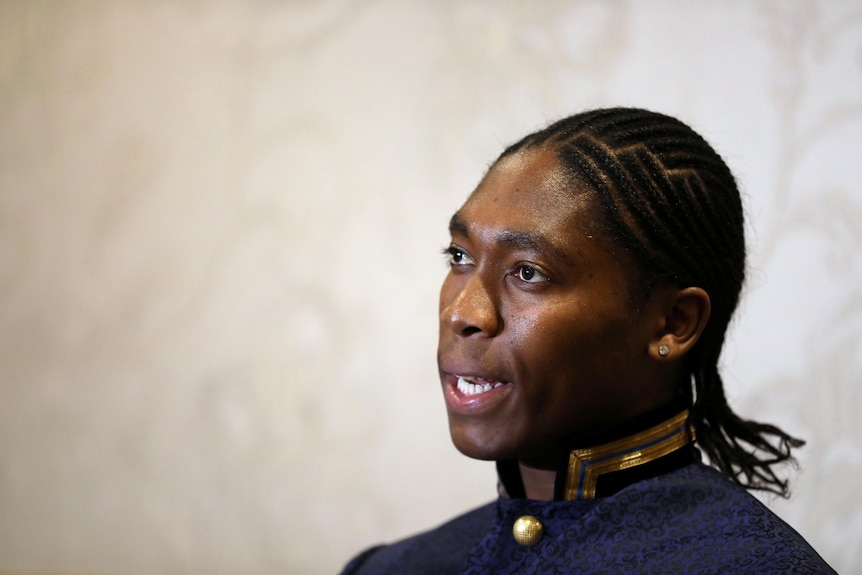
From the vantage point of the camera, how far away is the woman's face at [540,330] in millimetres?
1189

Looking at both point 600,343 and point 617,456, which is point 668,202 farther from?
point 617,456

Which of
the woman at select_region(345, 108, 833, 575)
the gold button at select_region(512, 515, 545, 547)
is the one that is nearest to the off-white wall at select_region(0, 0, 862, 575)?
the woman at select_region(345, 108, 833, 575)

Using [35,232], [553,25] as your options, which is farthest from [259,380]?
[553,25]

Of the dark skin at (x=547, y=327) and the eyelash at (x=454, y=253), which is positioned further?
the eyelash at (x=454, y=253)

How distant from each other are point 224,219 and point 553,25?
3.05ft

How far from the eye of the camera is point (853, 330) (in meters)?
2.03

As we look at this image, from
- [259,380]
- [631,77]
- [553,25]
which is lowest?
[259,380]

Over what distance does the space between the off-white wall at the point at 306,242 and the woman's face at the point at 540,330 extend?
0.94 metres

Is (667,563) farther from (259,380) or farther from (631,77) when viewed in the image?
(259,380)

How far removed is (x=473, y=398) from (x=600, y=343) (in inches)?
6.5

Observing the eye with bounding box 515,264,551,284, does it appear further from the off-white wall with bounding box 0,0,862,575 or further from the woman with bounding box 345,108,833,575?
the off-white wall with bounding box 0,0,862,575

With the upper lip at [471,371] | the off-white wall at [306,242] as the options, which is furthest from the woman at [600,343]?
the off-white wall at [306,242]

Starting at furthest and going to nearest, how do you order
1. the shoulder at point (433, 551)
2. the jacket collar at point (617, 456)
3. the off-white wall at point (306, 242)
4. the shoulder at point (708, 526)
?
the off-white wall at point (306, 242) → the shoulder at point (433, 551) → the jacket collar at point (617, 456) → the shoulder at point (708, 526)

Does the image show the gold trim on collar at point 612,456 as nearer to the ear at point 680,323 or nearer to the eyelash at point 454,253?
the ear at point 680,323
